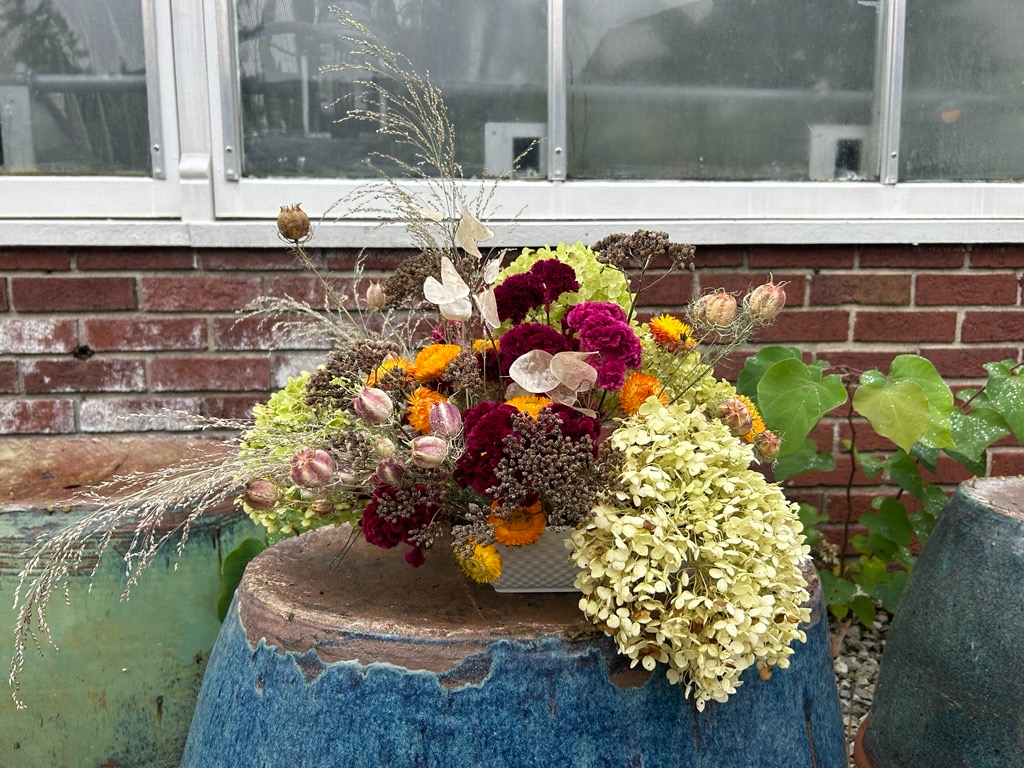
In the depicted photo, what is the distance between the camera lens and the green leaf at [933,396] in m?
1.39

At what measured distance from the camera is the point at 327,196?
188cm

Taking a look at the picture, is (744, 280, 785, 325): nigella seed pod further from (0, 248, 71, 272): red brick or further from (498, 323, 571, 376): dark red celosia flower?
(0, 248, 71, 272): red brick

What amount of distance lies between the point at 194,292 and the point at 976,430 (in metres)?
1.49

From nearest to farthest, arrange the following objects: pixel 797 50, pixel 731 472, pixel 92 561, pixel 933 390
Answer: pixel 731 472 → pixel 92 561 → pixel 933 390 → pixel 797 50

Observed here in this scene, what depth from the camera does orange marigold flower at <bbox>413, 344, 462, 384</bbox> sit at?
3.03 ft

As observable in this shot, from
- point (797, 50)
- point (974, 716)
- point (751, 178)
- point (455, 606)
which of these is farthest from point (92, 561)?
point (797, 50)

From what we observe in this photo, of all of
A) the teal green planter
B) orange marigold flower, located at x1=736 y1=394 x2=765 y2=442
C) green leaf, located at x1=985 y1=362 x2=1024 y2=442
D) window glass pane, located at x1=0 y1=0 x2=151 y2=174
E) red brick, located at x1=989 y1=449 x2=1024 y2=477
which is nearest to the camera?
orange marigold flower, located at x1=736 y1=394 x2=765 y2=442

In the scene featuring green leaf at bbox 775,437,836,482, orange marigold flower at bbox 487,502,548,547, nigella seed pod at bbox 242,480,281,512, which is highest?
nigella seed pod at bbox 242,480,281,512

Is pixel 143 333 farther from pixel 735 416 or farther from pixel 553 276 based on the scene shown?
pixel 735 416

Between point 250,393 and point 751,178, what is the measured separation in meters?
1.17

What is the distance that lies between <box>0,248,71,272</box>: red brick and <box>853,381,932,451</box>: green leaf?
1.54m

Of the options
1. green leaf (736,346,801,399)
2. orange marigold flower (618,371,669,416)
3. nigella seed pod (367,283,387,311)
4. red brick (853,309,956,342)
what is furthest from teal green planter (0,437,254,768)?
red brick (853,309,956,342)

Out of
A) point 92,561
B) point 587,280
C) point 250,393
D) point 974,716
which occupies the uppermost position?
point 587,280

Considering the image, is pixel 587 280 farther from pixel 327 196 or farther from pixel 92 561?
pixel 327 196
